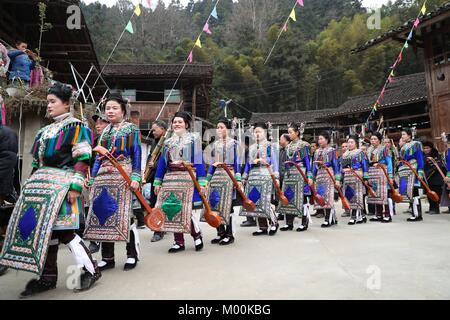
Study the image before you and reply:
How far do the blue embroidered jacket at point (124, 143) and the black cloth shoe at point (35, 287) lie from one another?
1.11 m

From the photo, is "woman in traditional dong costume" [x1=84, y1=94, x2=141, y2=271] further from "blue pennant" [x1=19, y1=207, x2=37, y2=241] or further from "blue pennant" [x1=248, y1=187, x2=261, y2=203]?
"blue pennant" [x1=248, y1=187, x2=261, y2=203]

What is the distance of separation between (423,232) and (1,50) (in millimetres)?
7282

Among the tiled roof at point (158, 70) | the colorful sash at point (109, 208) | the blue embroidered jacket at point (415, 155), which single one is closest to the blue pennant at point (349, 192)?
the blue embroidered jacket at point (415, 155)

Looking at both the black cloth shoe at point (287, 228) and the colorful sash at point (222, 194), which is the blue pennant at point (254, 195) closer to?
the colorful sash at point (222, 194)

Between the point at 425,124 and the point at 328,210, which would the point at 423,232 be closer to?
the point at 328,210

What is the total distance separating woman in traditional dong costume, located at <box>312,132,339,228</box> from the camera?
6.12 meters

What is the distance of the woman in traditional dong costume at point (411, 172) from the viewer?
23.0 ft

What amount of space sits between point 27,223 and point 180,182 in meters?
1.80

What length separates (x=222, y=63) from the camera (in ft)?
110

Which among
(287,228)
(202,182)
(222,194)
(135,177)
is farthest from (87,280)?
(287,228)

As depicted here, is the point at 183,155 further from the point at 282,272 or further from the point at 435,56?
the point at 435,56

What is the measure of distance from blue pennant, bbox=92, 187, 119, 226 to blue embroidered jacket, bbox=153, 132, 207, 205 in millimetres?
962
